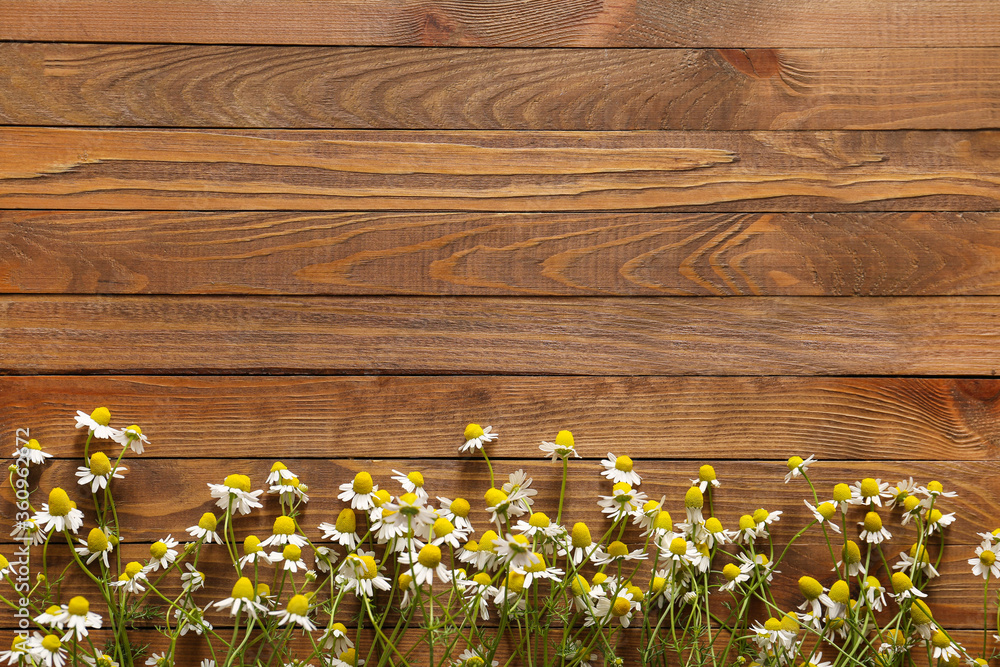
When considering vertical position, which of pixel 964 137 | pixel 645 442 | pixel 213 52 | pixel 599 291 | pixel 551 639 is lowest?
pixel 551 639

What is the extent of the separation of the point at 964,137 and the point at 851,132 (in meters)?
0.17

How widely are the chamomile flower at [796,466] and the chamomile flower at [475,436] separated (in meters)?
0.41

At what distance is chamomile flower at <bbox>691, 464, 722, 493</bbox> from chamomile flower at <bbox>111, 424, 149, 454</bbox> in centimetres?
77

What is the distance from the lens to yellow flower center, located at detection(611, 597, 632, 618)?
2.53 ft

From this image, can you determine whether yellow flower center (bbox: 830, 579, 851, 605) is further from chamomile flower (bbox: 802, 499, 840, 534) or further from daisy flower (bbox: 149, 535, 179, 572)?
daisy flower (bbox: 149, 535, 179, 572)

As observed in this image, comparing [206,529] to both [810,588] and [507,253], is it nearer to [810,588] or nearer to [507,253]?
[507,253]

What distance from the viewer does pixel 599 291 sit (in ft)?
2.98

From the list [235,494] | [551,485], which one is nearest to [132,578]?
[235,494]

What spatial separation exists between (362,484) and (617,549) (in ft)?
1.13

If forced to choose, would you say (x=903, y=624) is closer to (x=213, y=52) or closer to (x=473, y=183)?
(x=473, y=183)

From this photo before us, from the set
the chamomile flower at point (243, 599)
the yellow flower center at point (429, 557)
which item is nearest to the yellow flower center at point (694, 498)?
the yellow flower center at point (429, 557)

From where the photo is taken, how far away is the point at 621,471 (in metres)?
0.85

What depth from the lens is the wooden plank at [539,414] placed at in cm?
89

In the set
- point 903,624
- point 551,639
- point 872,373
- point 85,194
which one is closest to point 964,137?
point 872,373
